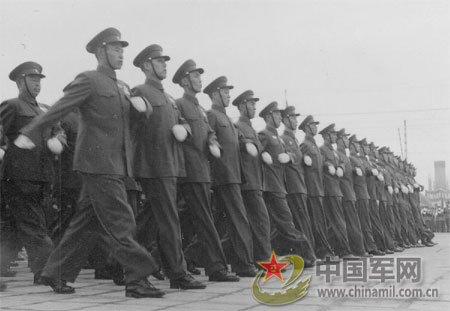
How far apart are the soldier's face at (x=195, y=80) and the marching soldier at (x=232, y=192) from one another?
523mm

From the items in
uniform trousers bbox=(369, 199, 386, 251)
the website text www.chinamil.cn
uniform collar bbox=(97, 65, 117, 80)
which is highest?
uniform collar bbox=(97, 65, 117, 80)

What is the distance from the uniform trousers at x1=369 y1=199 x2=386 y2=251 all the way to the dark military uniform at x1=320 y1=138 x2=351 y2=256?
2001mm

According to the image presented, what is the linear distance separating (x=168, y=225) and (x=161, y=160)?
55 cm

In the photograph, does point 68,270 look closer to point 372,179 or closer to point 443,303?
point 443,303

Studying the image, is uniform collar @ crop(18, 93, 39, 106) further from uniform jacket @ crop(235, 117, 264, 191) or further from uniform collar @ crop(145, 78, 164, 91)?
uniform jacket @ crop(235, 117, 264, 191)

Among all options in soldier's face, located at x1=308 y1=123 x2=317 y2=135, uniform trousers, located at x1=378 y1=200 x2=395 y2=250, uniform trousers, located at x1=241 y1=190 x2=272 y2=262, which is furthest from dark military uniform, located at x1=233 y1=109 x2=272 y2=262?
uniform trousers, located at x1=378 y1=200 x2=395 y2=250

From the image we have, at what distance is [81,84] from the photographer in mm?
4977

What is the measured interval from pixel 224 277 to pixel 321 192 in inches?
122

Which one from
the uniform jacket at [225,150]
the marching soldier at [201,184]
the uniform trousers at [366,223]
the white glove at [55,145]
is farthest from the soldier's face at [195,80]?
the uniform trousers at [366,223]

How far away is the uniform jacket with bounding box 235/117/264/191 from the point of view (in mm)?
7129

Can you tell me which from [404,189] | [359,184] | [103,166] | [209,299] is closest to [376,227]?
[359,184]

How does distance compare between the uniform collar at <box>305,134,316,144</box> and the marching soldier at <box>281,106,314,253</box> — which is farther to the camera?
the uniform collar at <box>305,134,316,144</box>

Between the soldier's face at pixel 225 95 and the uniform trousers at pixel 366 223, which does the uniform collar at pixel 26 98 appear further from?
the uniform trousers at pixel 366 223

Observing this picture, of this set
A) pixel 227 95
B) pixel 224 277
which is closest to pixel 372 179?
pixel 227 95
